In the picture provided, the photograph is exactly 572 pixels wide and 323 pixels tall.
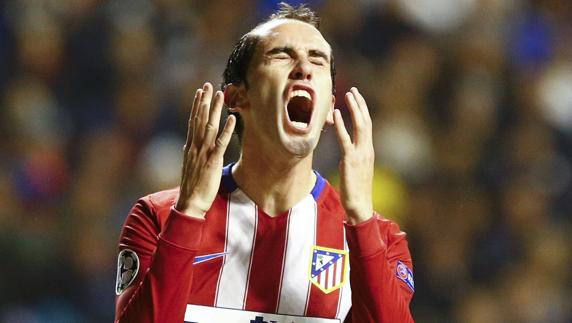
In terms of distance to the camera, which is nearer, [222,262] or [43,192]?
[222,262]

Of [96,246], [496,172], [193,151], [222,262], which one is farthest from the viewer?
[496,172]

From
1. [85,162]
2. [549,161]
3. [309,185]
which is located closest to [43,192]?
[85,162]

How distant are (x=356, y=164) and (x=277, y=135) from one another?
0.85 feet

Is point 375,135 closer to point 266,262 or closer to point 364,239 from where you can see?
point 266,262

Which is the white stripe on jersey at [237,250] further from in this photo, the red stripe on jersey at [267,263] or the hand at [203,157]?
the hand at [203,157]

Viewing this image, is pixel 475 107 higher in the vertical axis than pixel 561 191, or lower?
higher

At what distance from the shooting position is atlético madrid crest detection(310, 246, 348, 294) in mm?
2451

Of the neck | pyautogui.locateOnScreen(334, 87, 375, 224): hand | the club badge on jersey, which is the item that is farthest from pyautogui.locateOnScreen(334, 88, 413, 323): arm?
the club badge on jersey

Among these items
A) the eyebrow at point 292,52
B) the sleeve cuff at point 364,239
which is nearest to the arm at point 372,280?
the sleeve cuff at point 364,239

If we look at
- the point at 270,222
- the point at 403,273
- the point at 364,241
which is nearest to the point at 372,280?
the point at 364,241

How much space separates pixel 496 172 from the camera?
4.66 m

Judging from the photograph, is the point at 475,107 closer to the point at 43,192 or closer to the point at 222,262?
the point at 43,192

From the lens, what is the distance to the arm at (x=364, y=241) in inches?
86.3

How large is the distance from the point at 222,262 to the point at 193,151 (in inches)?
14.4
